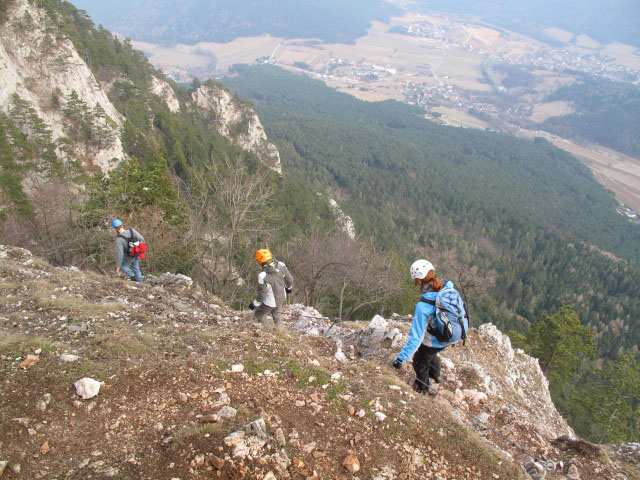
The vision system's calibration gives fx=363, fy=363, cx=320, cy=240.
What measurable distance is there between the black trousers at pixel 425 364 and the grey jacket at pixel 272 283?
3010 millimetres

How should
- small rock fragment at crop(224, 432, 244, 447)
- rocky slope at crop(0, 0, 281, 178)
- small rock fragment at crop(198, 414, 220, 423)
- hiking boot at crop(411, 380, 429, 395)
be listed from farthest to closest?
1. rocky slope at crop(0, 0, 281, 178)
2. hiking boot at crop(411, 380, 429, 395)
3. small rock fragment at crop(198, 414, 220, 423)
4. small rock fragment at crop(224, 432, 244, 447)

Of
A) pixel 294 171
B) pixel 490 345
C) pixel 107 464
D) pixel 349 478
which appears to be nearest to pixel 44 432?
pixel 107 464

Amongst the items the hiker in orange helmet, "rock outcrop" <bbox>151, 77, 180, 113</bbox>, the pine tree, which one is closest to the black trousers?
the hiker in orange helmet

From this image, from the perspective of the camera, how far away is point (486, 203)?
10994 cm

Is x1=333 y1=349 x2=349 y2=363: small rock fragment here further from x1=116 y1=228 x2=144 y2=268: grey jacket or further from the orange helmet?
x1=116 y1=228 x2=144 y2=268: grey jacket

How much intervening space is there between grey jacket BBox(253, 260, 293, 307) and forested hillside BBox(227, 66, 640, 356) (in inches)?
1848

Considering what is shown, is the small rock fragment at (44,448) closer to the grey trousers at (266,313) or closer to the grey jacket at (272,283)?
the grey jacket at (272,283)

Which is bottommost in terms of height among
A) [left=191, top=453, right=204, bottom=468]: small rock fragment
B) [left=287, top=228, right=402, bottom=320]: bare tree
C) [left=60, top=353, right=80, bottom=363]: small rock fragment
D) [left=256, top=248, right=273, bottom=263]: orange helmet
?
[left=287, top=228, right=402, bottom=320]: bare tree

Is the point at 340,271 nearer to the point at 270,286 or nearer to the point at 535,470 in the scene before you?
the point at 270,286

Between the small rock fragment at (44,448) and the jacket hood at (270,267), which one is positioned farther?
the jacket hood at (270,267)

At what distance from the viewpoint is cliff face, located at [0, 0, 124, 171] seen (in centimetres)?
2591

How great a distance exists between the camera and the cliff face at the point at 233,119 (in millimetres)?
64750

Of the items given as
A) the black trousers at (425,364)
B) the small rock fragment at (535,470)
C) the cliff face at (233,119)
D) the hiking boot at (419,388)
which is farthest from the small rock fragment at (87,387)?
the cliff face at (233,119)

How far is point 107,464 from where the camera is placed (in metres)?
4.00
